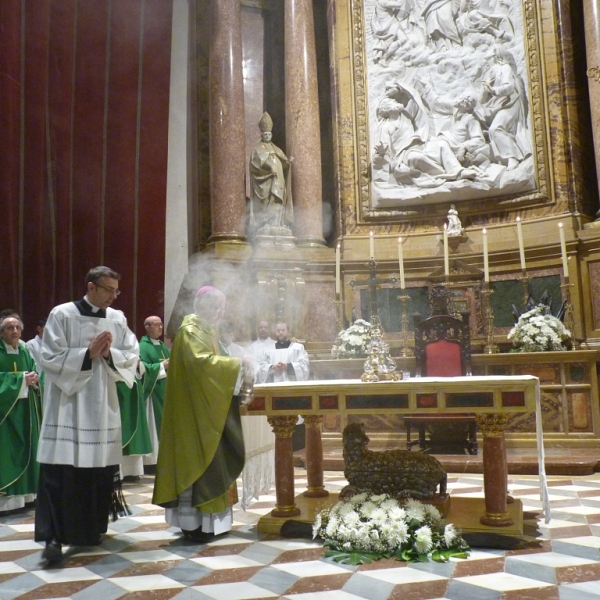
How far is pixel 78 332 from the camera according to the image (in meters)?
4.30

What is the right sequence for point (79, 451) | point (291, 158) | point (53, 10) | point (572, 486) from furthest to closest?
point (291, 158), point (53, 10), point (572, 486), point (79, 451)

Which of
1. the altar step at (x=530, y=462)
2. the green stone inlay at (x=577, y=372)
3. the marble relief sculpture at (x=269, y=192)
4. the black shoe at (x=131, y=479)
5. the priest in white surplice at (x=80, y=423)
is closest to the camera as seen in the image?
the priest in white surplice at (x=80, y=423)

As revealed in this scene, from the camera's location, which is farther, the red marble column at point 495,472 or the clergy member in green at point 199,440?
the clergy member in green at point 199,440

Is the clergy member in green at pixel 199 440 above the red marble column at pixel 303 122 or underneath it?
underneath

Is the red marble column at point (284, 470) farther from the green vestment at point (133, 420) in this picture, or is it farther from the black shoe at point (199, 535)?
the green vestment at point (133, 420)

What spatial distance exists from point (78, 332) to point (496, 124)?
6.13 meters

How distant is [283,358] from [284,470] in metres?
2.69

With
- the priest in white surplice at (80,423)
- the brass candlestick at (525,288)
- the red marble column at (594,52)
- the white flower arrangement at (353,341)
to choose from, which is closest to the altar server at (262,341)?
the white flower arrangement at (353,341)

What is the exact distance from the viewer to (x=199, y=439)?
14.2 feet

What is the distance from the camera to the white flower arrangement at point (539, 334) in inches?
277

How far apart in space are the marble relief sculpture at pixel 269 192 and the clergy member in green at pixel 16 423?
3717 mm

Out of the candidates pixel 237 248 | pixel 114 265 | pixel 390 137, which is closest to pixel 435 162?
pixel 390 137

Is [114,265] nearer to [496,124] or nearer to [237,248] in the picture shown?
[237,248]

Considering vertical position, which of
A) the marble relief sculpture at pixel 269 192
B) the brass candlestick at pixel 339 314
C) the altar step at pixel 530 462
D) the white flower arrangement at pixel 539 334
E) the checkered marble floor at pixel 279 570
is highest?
the marble relief sculpture at pixel 269 192
